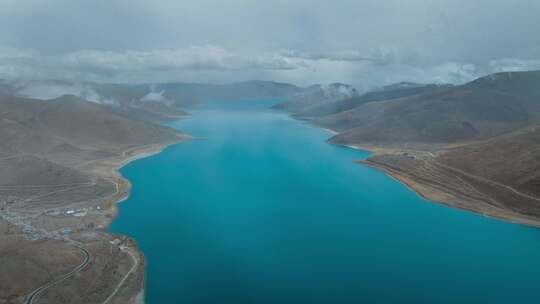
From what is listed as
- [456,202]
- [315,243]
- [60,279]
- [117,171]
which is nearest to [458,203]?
[456,202]

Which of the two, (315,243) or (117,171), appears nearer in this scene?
(315,243)

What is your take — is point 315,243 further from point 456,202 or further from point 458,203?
point 456,202

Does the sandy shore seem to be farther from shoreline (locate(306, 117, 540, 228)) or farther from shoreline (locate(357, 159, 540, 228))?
shoreline (locate(306, 117, 540, 228))

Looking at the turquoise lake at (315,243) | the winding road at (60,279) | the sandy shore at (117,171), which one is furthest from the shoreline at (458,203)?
the winding road at (60,279)

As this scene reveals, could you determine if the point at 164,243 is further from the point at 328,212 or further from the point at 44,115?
the point at 44,115

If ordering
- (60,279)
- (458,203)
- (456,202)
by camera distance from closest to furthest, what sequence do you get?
(60,279) < (458,203) < (456,202)

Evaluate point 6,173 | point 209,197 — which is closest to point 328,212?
point 209,197

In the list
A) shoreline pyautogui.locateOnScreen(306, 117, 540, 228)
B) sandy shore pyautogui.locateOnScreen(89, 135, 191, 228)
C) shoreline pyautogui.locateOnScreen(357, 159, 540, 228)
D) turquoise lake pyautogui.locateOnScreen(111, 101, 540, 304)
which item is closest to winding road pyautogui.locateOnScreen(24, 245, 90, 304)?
turquoise lake pyautogui.locateOnScreen(111, 101, 540, 304)

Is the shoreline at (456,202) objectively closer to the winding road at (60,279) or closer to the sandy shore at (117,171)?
the sandy shore at (117,171)

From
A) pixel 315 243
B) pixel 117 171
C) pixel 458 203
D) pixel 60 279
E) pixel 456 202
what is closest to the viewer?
pixel 60 279
